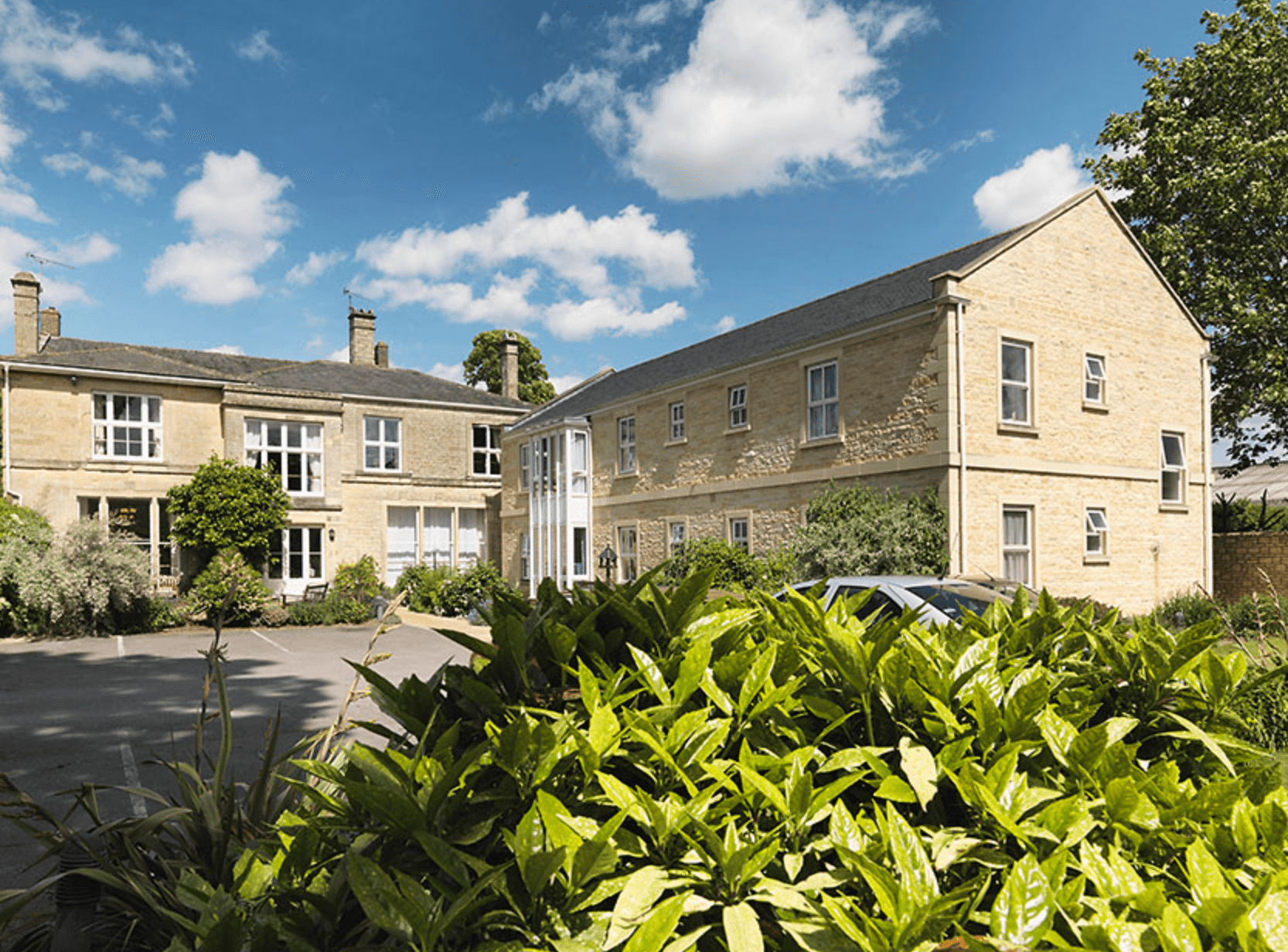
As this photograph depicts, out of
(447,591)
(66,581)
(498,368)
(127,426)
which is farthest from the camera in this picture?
(498,368)

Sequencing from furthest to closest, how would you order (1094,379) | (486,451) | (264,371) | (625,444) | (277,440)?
(486,451), (264,371), (277,440), (625,444), (1094,379)

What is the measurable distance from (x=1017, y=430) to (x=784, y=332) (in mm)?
7216

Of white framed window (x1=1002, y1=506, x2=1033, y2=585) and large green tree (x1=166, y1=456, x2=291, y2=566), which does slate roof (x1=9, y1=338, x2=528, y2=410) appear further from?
white framed window (x1=1002, y1=506, x2=1033, y2=585)

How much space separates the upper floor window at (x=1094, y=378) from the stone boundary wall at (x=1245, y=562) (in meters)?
6.47

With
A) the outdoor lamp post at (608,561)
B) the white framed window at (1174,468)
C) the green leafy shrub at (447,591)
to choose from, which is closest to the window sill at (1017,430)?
the white framed window at (1174,468)

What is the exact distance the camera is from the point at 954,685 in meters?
1.71

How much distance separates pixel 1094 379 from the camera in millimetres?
18422

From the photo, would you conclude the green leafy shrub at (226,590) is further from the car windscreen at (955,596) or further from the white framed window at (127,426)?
the car windscreen at (955,596)

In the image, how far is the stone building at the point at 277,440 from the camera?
2630 cm

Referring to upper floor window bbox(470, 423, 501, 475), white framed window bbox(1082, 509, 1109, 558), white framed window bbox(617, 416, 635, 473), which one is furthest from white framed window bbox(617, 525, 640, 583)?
white framed window bbox(1082, 509, 1109, 558)

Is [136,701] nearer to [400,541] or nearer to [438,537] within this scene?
[400,541]

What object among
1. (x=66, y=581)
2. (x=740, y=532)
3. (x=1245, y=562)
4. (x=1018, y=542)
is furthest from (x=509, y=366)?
(x=1245, y=562)

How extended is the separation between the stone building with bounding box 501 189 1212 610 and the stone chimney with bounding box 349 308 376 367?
56.4 ft

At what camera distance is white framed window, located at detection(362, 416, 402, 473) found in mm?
30969
